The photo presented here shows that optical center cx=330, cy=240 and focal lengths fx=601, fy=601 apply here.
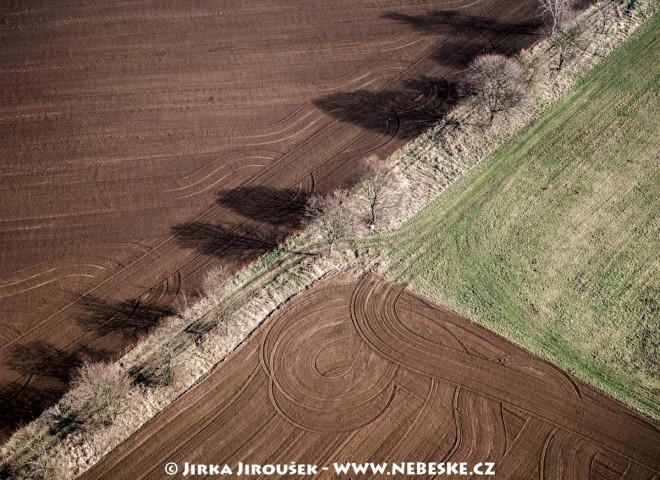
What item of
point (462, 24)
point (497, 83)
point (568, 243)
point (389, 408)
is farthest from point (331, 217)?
point (462, 24)

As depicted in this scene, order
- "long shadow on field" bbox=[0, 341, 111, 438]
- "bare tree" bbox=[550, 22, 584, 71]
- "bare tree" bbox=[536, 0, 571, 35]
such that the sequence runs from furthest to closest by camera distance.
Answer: "bare tree" bbox=[550, 22, 584, 71] → "bare tree" bbox=[536, 0, 571, 35] → "long shadow on field" bbox=[0, 341, 111, 438]

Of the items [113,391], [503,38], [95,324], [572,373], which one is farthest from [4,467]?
[503,38]

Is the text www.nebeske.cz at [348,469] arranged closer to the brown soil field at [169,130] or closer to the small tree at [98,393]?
the small tree at [98,393]

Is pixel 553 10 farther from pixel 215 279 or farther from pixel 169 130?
pixel 215 279

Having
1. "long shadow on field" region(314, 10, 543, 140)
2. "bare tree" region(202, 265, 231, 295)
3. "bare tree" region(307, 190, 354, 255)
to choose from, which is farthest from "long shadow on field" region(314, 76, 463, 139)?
"bare tree" region(202, 265, 231, 295)

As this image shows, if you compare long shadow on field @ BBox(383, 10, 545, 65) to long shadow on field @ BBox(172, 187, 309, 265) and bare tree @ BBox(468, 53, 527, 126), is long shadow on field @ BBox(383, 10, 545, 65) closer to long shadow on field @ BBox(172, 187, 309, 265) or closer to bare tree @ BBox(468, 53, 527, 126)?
bare tree @ BBox(468, 53, 527, 126)

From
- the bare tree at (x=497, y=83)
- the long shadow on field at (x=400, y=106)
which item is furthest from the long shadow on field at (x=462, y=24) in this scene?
the long shadow on field at (x=400, y=106)

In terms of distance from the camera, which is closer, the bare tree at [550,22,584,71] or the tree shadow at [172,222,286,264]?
the tree shadow at [172,222,286,264]

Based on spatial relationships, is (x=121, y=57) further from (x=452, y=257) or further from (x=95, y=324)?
(x=452, y=257)
